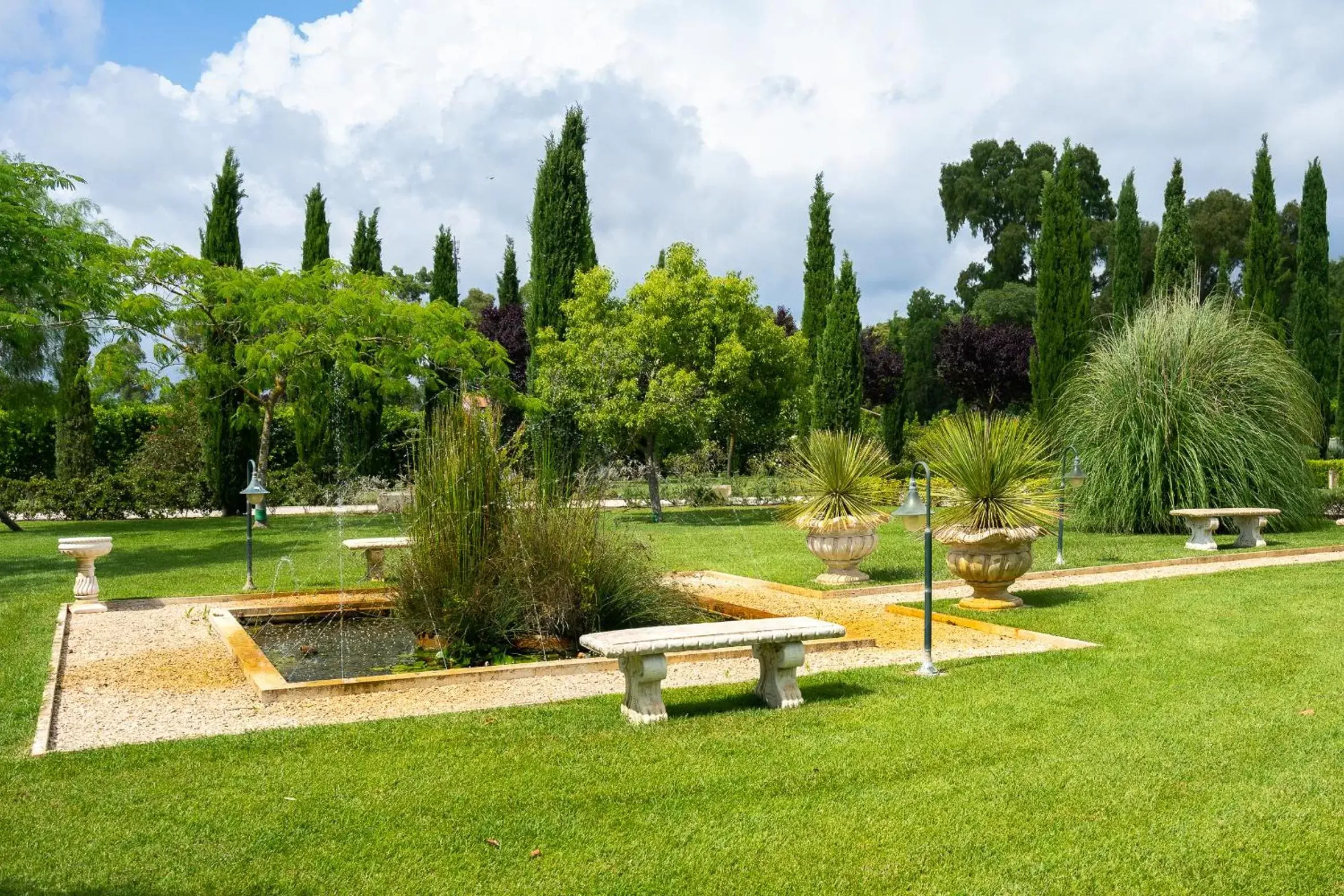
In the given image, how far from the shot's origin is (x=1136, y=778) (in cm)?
446

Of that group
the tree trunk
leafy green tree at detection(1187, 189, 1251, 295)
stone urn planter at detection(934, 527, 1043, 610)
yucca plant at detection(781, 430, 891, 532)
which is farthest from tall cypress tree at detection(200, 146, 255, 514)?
leafy green tree at detection(1187, 189, 1251, 295)

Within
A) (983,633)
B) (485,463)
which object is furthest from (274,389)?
(983,633)

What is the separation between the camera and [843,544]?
11.0 m

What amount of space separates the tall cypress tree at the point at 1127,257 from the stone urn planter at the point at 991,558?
57.9ft

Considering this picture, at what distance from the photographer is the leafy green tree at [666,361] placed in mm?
19922

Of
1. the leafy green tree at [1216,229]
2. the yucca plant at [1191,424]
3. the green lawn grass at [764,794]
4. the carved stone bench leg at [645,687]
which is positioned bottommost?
the green lawn grass at [764,794]

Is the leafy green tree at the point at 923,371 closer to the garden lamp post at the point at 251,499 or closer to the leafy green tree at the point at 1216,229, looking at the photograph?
the leafy green tree at the point at 1216,229

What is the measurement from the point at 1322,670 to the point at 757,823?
4.23 metres

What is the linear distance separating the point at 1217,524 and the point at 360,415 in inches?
623

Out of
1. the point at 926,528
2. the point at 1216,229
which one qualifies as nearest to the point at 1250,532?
the point at 926,528

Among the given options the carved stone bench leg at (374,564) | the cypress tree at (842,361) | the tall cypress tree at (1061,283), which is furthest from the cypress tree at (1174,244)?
the carved stone bench leg at (374,564)

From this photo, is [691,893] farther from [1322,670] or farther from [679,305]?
[679,305]

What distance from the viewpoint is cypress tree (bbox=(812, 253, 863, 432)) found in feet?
76.9

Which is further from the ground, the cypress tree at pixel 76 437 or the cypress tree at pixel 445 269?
the cypress tree at pixel 445 269
